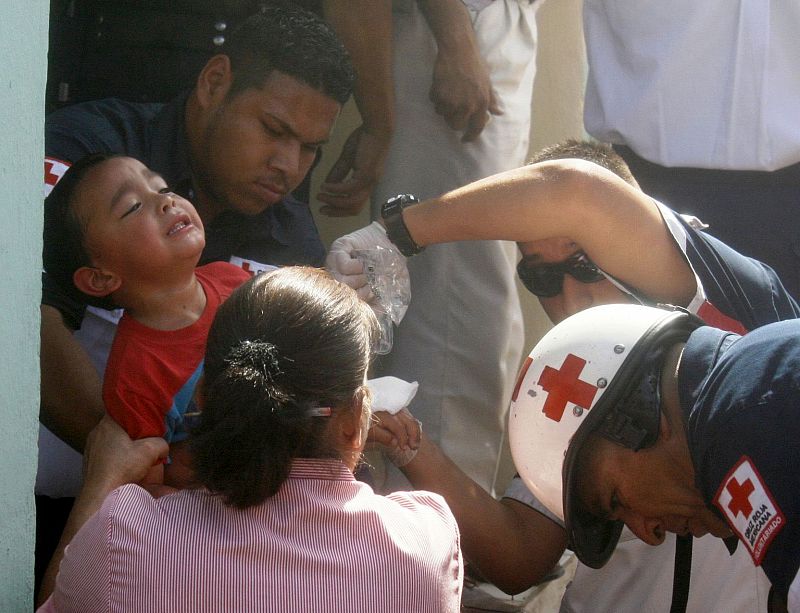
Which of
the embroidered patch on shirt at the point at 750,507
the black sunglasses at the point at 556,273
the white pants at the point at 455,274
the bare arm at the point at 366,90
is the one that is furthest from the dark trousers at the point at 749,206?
the embroidered patch on shirt at the point at 750,507

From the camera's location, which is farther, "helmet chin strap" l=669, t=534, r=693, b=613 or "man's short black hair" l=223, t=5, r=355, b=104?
"man's short black hair" l=223, t=5, r=355, b=104

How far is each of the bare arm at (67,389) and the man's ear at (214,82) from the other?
0.77m

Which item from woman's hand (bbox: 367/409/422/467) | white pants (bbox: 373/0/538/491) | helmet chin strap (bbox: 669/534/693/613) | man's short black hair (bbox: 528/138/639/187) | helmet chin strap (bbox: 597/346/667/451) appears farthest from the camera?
white pants (bbox: 373/0/538/491)

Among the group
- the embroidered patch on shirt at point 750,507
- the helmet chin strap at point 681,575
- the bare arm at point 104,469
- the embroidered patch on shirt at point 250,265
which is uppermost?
the embroidered patch on shirt at point 750,507

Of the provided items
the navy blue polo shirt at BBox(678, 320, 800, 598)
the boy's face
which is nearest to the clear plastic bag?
the boy's face

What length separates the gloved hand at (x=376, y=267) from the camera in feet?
7.85

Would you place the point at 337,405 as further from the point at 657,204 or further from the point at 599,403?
the point at 657,204

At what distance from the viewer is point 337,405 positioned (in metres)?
1.57

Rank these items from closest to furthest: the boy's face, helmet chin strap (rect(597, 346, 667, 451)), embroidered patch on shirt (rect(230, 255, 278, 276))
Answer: helmet chin strap (rect(597, 346, 667, 451)), the boy's face, embroidered patch on shirt (rect(230, 255, 278, 276))

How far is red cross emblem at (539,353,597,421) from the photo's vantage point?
186 centimetres

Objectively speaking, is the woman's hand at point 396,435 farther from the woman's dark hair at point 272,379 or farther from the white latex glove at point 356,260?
the woman's dark hair at point 272,379

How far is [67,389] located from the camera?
214 centimetres

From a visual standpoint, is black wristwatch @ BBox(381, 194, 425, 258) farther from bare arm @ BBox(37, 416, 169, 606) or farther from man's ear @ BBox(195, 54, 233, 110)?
bare arm @ BBox(37, 416, 169, 606)

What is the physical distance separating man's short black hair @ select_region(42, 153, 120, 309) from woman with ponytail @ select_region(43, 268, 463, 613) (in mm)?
643
